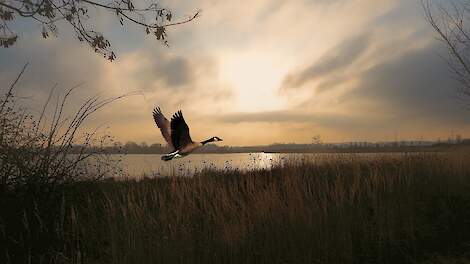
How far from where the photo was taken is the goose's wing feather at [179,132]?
22.5 feet

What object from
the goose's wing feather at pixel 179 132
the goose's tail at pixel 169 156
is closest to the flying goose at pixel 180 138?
the goose's wing feather at pixel 179 132

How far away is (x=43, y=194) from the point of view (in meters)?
5.86

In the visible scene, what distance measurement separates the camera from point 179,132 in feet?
22.9

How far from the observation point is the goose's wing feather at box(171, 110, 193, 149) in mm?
6871

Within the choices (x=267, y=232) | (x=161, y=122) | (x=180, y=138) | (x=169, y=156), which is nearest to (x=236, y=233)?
(x=267, y=232)

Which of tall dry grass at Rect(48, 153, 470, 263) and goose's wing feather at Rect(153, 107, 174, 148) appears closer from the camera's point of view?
tall dry grass at Rect(48, 153, 470, 263)

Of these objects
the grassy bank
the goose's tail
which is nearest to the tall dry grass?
the grassy bank

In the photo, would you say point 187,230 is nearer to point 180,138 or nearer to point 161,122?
point 180,138

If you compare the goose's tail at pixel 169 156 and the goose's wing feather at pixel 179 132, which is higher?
the goose's wing feather at pixel 179 132

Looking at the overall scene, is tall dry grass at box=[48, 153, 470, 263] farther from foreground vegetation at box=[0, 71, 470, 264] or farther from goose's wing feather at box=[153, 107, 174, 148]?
goose's wing feather at box=[153, 107, 174, 148]

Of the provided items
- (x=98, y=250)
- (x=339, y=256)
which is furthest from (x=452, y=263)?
(x=98, y=250)

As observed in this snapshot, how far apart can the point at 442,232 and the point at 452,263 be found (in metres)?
1.72

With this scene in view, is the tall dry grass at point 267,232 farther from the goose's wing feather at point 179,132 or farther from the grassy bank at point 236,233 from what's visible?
the goose's wing feather at point 179,132

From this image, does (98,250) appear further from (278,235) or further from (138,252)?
(278,235)
